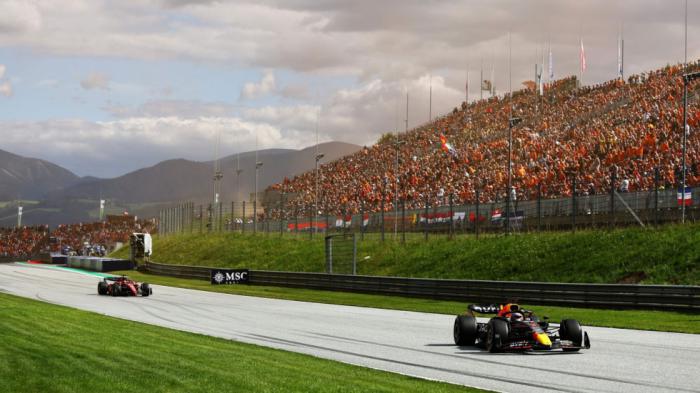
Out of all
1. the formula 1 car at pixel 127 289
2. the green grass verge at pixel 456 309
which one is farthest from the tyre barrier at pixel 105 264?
the formula 1 car at pixel 127 289

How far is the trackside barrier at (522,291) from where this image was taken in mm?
24672

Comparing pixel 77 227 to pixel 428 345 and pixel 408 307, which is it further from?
pixel 428 345

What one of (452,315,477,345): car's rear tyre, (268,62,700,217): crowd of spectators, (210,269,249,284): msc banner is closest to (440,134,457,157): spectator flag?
(268,62,700,217): crowd of spectators

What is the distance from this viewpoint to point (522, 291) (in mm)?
29062

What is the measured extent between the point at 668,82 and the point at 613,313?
102ft

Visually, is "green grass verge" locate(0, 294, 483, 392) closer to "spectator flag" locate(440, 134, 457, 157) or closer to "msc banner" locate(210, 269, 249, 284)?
"msc banner" locate(210, 269, 249, 284)

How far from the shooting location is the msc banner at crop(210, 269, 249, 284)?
4578 centimetres

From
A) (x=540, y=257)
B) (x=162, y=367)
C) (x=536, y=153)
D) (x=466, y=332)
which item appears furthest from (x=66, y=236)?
(x=162, y=367)

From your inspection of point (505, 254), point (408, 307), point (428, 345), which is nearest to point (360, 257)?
point (505, 254)

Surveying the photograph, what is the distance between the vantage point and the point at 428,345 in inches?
661

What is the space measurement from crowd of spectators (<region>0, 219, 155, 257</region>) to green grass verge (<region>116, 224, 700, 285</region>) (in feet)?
176

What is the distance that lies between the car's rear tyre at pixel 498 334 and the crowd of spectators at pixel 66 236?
280 ft

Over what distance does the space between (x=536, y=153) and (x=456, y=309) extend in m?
21.1

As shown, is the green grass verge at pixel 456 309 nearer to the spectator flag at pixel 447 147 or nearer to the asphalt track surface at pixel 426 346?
the asphalt track surface at pixel 426 346
